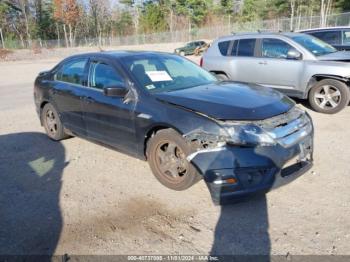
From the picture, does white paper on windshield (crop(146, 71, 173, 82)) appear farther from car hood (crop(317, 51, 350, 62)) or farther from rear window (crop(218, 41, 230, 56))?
rear window (crop(218, 41, 230, 56))

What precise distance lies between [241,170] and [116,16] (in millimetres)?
75593

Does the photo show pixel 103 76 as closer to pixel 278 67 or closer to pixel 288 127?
pixel 288 127

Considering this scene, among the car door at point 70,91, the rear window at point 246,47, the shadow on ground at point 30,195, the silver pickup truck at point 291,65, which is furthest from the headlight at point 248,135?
the rear window at point 246,47

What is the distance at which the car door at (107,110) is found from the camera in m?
4.47

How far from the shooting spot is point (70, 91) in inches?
212

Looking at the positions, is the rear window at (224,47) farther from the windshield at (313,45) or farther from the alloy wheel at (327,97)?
the alloy wheel at (327,97)

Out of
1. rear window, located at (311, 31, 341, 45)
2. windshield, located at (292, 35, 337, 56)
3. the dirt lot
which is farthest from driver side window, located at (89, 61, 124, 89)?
rear window, located at (311, 31, 341, 45)

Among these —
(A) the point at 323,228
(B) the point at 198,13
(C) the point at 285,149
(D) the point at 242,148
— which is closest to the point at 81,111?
(D) the point at 242,148

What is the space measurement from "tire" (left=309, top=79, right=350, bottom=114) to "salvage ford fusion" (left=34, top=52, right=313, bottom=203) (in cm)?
336

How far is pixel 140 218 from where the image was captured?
3.58 meters

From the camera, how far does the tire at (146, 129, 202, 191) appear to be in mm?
3867

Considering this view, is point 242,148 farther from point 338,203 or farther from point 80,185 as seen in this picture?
point 80,185

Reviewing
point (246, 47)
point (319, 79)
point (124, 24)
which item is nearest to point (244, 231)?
point (319, 79)

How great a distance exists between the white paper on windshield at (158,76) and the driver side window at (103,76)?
1.32ft
